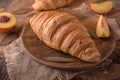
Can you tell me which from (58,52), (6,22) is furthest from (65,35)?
(6,22)

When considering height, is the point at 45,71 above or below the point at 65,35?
below

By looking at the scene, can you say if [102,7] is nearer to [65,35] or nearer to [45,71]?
[65,35]

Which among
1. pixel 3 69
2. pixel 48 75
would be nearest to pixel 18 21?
pixel 3 69

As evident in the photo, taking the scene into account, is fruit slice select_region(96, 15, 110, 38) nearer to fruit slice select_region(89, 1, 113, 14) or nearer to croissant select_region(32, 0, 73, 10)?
fruit slice select_region(89, 1, 113, 14)

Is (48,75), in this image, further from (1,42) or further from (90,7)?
(90,7)

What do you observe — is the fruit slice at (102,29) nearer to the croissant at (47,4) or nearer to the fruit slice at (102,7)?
the fruit slice at (102,7)

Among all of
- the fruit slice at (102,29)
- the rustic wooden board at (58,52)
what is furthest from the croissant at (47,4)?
the fruit slice at (102,29)

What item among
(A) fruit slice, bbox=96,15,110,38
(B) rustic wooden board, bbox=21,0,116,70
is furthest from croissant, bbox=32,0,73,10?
(A) fruit slice, bbox=96,15,110,38
